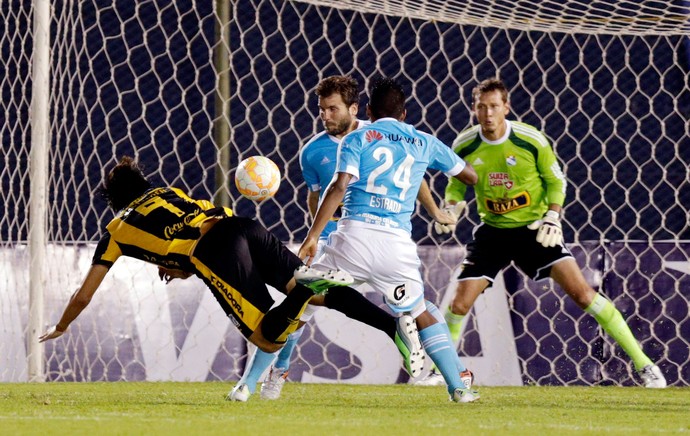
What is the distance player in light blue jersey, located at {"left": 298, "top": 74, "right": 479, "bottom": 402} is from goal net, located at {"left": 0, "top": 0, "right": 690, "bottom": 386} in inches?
67.3

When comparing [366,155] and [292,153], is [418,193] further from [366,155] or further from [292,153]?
[292,153]

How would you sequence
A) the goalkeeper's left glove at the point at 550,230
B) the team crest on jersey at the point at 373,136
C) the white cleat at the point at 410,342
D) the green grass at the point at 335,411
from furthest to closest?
the goalkeeper's left glove at the point at 550,230, the team crest on jersey at the point at 373,136, the white cleat at the point at 410,342, the green grass at the point at 335,411

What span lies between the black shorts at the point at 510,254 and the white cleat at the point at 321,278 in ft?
5.79

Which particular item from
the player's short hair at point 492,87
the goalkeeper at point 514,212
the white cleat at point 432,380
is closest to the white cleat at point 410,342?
the goalkeeper at point 514,212

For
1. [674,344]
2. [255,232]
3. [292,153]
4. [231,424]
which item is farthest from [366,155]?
[292,153]

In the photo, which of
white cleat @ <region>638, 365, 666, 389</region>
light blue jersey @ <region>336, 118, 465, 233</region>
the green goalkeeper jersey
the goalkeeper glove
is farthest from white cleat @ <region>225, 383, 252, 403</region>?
white cleat @ <region>638, 365, 666, 389</region>

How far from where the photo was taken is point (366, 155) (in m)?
4.72

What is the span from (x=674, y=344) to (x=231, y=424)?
10.6 ft

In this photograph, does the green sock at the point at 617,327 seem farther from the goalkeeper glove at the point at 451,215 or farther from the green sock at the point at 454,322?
the goalkeeper glove at the point at 451,215

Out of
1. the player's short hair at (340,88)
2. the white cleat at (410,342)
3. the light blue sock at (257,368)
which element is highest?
the player's short hair at (340,88)

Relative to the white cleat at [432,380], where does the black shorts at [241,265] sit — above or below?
above

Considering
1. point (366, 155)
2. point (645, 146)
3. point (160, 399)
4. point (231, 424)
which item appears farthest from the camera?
point (645, 146)

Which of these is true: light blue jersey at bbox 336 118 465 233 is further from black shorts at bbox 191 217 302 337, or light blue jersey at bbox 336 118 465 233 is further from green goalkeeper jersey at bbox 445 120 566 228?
green goalkeeper jersey at bbox 445 120 566 228

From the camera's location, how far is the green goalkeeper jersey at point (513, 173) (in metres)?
6.06
